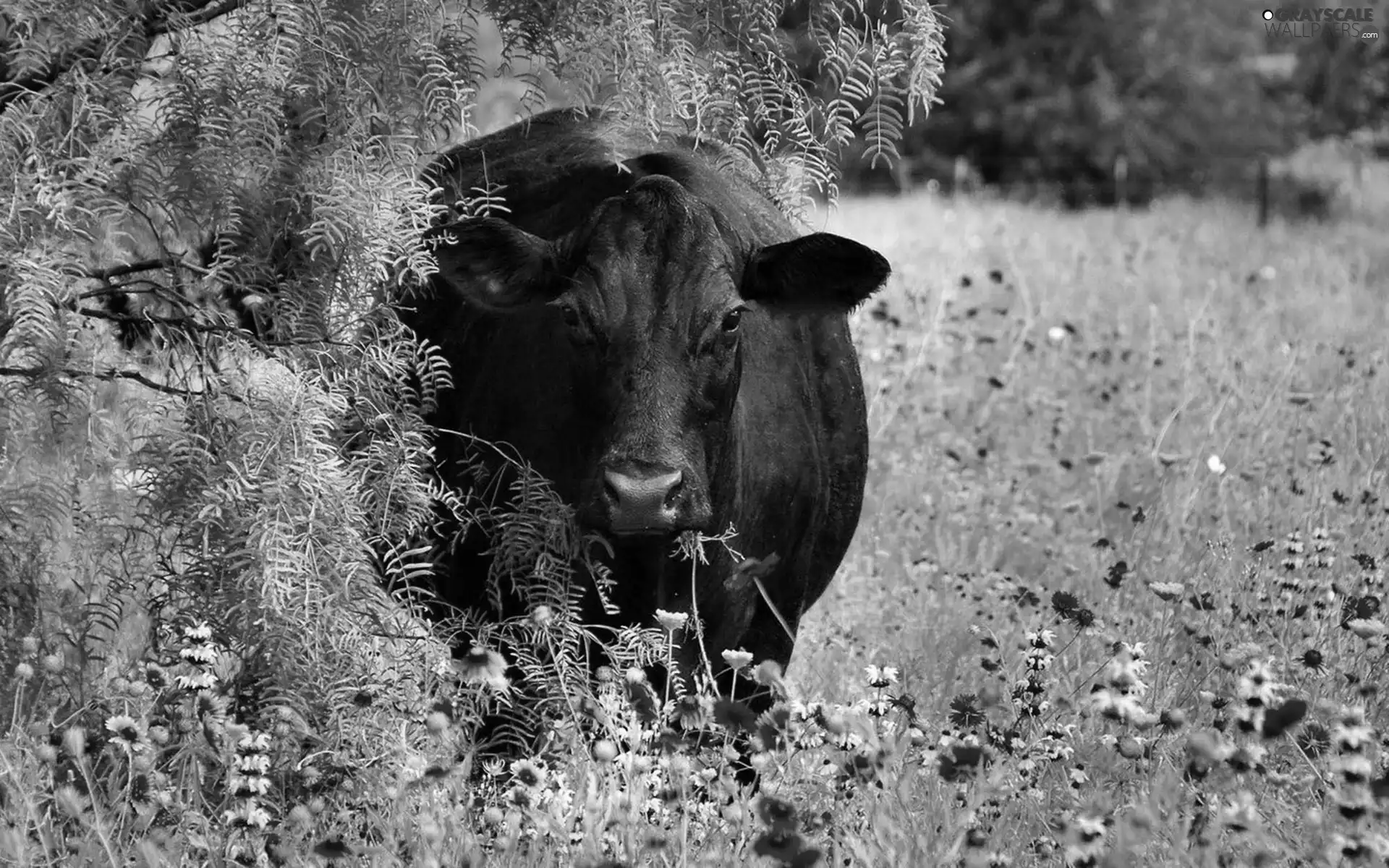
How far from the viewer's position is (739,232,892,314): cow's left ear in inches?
186

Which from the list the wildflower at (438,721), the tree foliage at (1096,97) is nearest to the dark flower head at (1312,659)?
the wildflower at (438,721)

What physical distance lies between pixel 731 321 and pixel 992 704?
1.59 meters

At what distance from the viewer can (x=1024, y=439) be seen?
325 inches

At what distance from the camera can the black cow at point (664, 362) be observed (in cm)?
445

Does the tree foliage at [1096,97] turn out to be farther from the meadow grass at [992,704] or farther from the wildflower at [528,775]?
the wildflower at [528,775]

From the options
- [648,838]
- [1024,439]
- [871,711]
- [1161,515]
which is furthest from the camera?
[1024,439]

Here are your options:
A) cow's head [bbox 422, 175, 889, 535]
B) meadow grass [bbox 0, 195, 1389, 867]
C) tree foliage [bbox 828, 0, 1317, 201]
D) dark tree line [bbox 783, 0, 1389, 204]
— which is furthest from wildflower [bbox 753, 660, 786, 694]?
tree foliage [bbox 828, 0, 1317, 201]

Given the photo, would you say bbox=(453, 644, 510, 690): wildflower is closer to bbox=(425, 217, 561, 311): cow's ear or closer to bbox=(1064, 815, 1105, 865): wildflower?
bbox=(1064, 815, 1105, 865): wildflower

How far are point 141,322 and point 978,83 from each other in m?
24.2

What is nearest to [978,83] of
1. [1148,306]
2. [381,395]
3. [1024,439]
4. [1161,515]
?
[1148,306]

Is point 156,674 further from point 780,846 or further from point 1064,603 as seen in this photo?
point 1064,603

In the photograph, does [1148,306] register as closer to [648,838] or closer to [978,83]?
[648,838]

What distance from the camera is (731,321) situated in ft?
15.2

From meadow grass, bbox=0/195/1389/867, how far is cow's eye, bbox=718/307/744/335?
930 mm
